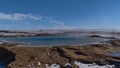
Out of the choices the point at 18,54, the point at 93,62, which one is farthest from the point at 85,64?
the point at 18,54

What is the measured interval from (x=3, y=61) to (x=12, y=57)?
1.28 metres

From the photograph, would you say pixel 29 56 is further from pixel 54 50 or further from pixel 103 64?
pixel 103 64

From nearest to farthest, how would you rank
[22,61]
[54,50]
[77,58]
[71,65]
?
[71,65] → [22,61] → [77,58] → [54,50]

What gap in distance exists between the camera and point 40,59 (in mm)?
26594

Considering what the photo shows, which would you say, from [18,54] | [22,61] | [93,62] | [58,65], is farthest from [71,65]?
[18,54]

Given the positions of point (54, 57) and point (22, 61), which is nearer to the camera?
point (22, 61)

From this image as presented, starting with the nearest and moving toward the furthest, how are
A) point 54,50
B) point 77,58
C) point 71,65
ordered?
point 71,65
point 77,58
point 54,50

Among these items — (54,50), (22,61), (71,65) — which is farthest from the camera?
(54,50)

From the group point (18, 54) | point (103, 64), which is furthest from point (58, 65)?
point (18, 54)

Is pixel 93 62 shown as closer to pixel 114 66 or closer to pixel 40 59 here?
pixel 114 66

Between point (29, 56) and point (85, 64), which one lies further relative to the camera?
point (29, 56)

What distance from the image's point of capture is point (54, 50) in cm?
3381

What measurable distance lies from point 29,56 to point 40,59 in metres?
2.44

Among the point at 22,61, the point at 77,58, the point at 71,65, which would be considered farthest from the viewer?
the point at 77,58
